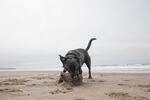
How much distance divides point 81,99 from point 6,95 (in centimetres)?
285

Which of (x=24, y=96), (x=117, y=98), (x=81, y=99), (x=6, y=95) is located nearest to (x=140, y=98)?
(x=117, y=98)

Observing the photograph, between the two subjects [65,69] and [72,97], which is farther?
[65,69]

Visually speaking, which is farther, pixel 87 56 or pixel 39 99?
pixel 87 56

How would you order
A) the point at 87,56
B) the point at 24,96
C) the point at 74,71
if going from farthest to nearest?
the point at 87,56 → the point at 74,71 → the point at 24,96

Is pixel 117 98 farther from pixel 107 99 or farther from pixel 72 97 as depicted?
pixel 72 97

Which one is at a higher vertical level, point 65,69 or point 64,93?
point 65,69

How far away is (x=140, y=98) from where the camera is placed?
7.96m

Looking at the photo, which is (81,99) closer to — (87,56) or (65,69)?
(65,69)

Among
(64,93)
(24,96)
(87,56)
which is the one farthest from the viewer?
(87,56)

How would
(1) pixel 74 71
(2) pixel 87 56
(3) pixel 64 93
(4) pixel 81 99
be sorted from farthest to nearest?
1. (2) pixel 87 56
2. (1) pixel 74 71
3. (3) pixel 64 93
4. (4) pixel 81 99

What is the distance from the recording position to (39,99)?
788 cm

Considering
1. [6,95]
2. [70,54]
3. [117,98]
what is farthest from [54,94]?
[70,54]

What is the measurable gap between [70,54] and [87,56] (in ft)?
10.1

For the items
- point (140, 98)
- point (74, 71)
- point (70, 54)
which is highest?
point (70, 54)
